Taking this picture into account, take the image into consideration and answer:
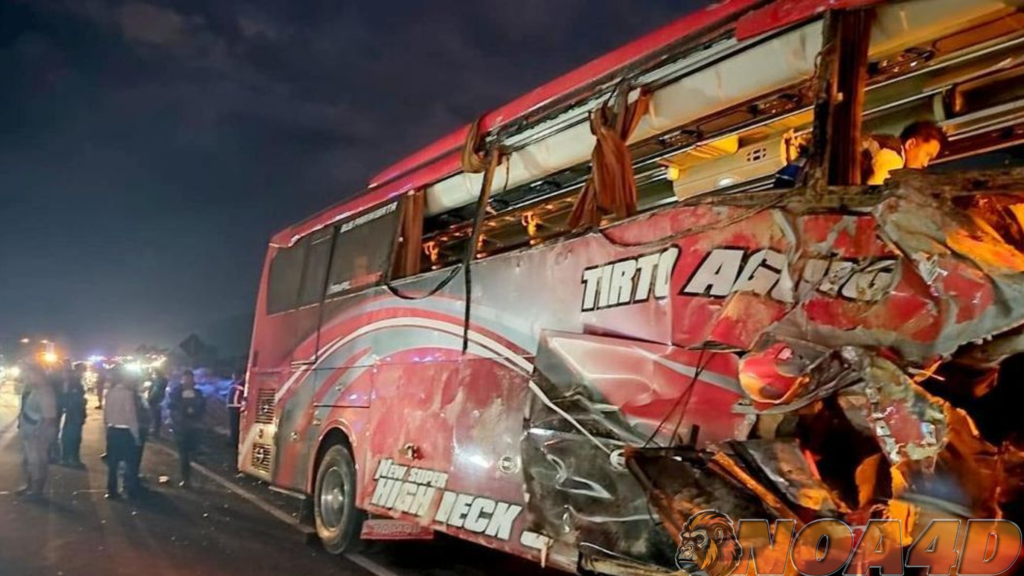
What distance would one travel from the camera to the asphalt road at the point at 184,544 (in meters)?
6.93

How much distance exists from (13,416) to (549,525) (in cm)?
2999

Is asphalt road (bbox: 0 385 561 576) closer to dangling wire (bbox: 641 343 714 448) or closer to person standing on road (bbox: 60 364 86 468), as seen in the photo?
person standing on road (bbox: 60 364 86 468)

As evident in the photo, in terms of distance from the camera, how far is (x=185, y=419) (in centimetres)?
1255

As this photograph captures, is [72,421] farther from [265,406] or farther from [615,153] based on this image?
[615,153]

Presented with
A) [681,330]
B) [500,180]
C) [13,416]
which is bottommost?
[13,416]

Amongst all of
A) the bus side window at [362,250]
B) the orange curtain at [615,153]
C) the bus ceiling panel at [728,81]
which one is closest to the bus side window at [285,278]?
the bus side window at [362,250]

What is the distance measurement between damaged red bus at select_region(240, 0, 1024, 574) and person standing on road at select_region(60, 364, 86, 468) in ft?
29.1

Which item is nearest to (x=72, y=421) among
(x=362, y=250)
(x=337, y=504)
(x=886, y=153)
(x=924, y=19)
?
(x=337, y=504)

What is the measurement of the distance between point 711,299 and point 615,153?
136cm

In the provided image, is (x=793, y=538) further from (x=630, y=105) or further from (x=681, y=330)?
(x=630, y=105)

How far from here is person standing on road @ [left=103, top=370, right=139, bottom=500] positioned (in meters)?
10.7

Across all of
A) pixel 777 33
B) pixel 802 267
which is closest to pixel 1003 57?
pixel 777 33

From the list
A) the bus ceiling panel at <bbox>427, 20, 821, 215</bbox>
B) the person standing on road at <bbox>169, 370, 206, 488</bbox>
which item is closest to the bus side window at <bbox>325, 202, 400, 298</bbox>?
the bus ceiling panel at <bbox>427, 20, 821, 215</bbox>

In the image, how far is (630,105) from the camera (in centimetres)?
477
